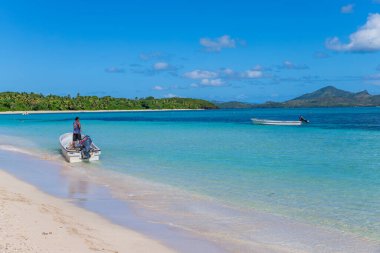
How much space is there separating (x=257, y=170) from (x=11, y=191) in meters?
10.7

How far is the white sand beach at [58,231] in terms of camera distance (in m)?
7.41

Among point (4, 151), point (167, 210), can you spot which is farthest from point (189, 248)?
point (4, 151)

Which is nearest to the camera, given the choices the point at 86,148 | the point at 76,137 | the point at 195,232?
the point at 195,232

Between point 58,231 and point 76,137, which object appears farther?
point 76,137

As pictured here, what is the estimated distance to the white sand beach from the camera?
24.3 ft

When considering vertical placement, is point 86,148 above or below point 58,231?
above

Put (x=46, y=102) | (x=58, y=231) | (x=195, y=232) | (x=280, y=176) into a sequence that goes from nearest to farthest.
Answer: (x=58, y=231) → (x=195, y=232) → (x=280, y=176) → (x=46, y=102)

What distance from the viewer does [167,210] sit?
11891 mm

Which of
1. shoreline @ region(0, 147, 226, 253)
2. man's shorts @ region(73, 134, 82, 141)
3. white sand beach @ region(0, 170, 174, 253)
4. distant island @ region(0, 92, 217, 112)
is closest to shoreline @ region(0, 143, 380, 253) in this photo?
shoreline @ region(0, 147, 226, 253)

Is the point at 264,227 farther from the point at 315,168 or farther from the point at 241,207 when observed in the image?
the point at 315,168

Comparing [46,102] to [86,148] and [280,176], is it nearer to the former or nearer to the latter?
[86,148]

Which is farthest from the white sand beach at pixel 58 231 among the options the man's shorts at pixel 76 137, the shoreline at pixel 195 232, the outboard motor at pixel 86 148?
the man's shorts at pixel 76 137

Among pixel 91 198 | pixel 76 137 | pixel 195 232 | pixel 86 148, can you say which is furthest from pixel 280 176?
pixel 76 137

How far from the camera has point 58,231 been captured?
8.54 metres
